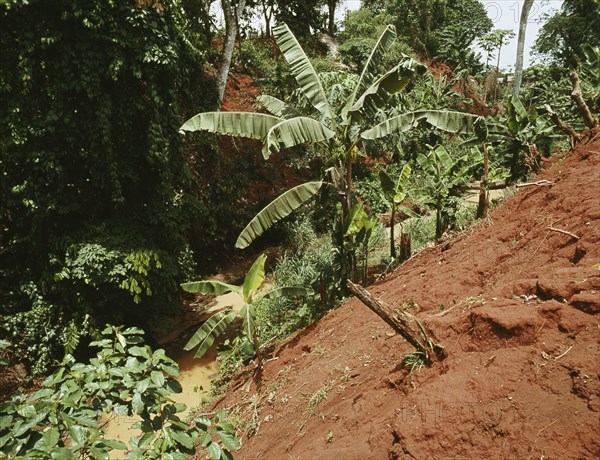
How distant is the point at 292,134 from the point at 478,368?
4.04 metres

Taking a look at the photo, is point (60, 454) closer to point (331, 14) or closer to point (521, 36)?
point (521, 36)

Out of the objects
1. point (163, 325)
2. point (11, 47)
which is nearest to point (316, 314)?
point (163, 325)

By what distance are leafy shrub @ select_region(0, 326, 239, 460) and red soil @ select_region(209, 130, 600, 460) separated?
134cm

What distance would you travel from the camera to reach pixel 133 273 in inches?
290

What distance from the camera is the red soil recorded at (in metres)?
2.34

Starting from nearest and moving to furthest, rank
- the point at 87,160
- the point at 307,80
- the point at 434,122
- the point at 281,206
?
the point at 281,206, the point at 434,122, the point at 307,80, the point at 87,160

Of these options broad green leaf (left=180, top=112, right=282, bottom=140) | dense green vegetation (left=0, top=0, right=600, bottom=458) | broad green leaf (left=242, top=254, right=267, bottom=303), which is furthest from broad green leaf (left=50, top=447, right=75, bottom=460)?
broad green leaf (left=180, top=112, right=282, bottom=140)

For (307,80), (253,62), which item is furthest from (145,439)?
(253,62)

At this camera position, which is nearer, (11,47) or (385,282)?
(11,47)

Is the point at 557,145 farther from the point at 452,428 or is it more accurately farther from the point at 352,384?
the point at 452,428

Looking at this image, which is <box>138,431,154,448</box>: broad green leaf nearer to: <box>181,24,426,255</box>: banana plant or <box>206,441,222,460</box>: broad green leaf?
<box>206,441,222,460</box>: broad green leaf

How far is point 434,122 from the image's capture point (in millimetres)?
6484

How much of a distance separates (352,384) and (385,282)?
3151 mm

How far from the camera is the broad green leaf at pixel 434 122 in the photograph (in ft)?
21.0
